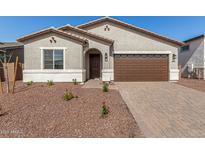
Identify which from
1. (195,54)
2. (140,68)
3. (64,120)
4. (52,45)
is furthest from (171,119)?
(195,54)

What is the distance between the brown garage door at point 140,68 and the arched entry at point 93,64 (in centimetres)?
171

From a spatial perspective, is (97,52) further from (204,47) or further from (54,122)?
(204,47)

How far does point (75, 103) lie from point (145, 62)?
32.4 ft

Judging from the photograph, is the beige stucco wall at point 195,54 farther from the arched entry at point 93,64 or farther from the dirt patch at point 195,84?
the arched entry at point 93,64

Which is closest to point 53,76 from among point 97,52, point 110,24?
point 97,52

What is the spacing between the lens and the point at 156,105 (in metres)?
6.09

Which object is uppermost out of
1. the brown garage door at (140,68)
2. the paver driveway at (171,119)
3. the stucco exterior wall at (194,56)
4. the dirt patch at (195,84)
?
the stucco exterior wall at (194,56)

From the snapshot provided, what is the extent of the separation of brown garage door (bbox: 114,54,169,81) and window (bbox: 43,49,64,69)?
5.27 m

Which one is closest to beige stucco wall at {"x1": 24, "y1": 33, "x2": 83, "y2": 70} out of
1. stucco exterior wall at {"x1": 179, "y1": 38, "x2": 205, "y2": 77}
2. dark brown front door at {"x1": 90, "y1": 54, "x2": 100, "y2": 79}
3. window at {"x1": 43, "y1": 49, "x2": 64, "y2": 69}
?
window at {"x1": 43, "y1": 49, "x2": 64, "y2": 69}

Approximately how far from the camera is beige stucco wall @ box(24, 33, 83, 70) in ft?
37.4

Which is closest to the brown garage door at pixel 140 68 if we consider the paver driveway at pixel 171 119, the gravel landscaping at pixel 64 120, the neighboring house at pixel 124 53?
the neighboring house at pixel 124 53

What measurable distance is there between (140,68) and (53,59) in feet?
26.6

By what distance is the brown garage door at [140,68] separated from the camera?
13.8 meters

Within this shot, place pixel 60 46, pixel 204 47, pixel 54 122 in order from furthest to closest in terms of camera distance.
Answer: pixel 204 47, pixel 60 46, pixel 54 122
